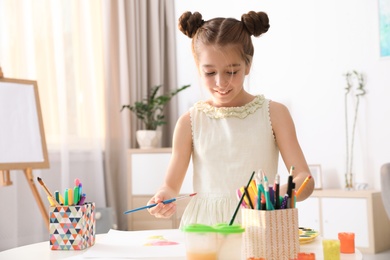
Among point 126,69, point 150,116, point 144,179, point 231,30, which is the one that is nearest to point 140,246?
point 231,30

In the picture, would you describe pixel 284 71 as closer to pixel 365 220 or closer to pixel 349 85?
pixel 349 85

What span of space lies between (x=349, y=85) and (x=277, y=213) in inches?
132

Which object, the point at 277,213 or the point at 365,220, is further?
the point at 365,220

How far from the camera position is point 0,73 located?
126 inches

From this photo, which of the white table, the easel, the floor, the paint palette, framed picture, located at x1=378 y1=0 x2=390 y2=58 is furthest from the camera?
framed picture, located at x1=378 y1=0 x2=390 y2=58

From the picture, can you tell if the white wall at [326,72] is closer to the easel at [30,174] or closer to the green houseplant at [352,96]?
the green houseplant at [352,96]

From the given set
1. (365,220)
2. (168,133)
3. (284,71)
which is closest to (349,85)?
(284,71)

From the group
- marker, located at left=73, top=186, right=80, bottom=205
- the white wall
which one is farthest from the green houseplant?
marker, located at left=73, top=186, right=80, bottom=205

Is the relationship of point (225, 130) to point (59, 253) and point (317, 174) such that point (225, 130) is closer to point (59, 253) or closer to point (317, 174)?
point (59, 253)

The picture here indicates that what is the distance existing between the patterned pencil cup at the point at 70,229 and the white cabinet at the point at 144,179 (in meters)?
2.94

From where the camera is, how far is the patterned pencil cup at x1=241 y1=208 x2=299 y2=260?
104 centimetres

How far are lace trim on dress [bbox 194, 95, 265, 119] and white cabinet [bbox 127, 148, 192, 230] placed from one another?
275cm

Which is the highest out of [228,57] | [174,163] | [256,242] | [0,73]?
[0,73]

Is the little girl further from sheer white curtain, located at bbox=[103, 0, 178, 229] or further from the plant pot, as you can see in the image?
sheer white curtain, located at bbox=[103, 0, 178, 229]
